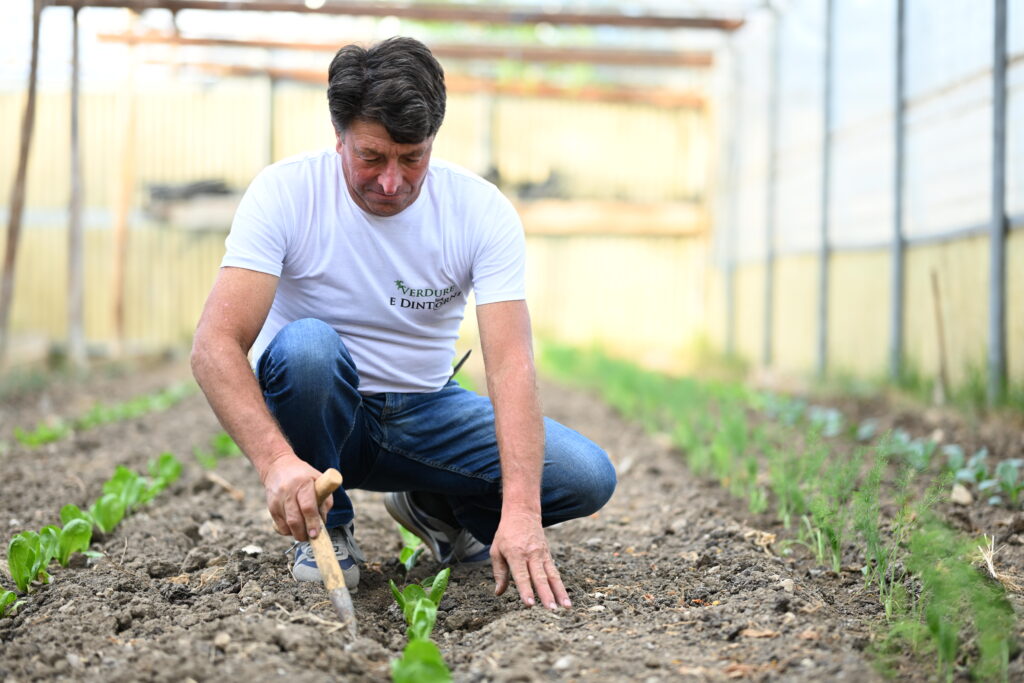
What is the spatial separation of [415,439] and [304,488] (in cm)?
54

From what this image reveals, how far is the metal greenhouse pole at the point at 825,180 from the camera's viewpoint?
7043mm

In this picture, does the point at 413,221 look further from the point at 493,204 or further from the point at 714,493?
the point at 714,493

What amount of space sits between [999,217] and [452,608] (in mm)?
3572

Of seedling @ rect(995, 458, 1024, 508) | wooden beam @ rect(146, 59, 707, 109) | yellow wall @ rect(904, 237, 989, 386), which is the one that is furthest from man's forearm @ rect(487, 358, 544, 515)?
wooden beam @ rect(146, 59, 707, 109)

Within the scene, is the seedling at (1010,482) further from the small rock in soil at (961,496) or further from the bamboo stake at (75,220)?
the bamboo stake at (75,220)

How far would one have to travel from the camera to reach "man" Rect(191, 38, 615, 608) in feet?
7.09

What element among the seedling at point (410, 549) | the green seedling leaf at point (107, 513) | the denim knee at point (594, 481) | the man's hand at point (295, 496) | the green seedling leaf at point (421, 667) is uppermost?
the man's hand at point (295, 496)

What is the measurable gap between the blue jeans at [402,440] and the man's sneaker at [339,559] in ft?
0.13

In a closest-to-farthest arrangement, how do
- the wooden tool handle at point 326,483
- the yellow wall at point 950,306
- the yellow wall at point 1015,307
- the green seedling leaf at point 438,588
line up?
the wooden tool handle at point 326,483, the green seedling leaf at point 438,588, the yellow wall at point 1015,307, the yellow wall at point 950,306

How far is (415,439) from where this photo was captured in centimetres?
250

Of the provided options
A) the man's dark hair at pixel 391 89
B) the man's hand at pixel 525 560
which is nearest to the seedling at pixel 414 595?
the man's hand at pixel 525 560

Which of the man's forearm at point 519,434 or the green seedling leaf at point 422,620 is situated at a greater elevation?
the man's forearm at point 519,434

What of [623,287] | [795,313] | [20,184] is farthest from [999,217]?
[623,287]

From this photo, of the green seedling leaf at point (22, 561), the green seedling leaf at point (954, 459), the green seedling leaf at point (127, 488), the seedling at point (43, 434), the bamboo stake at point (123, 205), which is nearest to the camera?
the green seedling leaf at point (22, 561)
